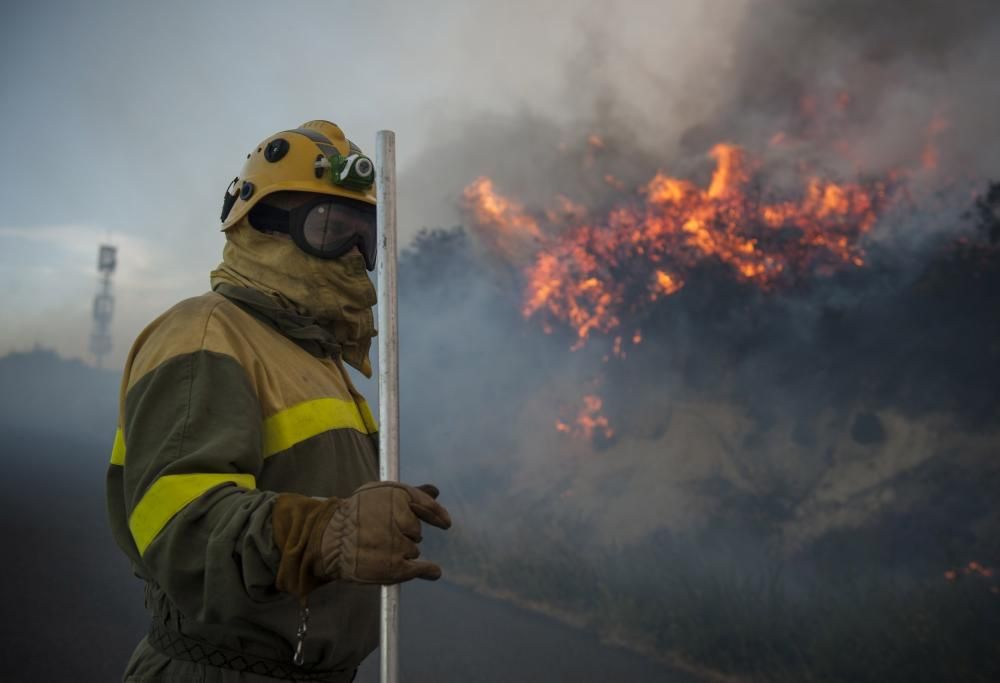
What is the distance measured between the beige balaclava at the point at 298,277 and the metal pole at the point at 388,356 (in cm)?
54

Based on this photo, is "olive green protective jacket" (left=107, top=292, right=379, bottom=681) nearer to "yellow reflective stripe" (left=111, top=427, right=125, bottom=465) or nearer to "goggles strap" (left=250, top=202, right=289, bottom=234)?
"yellow reflective stripe" (left=111, top=427, right=125, bottom=465)

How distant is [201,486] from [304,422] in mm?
414

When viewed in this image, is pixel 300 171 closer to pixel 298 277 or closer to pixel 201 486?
pixel 298 277

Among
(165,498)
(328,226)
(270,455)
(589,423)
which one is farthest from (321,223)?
(589,423)

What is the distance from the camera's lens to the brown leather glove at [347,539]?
1450 millimetres

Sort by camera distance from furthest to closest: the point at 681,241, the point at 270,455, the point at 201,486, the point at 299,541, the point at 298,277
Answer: the point at 681,241 → the point at 298,277 → the point at 270,455 → the point at 201,486 → the point at 299,541

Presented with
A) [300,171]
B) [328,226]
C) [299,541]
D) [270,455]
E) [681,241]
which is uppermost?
[681,241]

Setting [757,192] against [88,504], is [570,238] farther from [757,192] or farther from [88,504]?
[88,504]

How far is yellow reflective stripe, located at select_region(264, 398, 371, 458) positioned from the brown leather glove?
437mm

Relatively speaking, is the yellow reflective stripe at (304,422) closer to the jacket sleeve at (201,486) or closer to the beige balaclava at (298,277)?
the jacket sleeve at (201,486)

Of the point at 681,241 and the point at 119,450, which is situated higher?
the point at 681,241

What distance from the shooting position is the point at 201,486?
1.63 meters

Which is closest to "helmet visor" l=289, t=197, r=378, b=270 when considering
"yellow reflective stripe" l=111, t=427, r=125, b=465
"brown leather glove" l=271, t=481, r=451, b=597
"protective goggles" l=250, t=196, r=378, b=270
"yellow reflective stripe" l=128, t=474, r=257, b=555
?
"protective goggles" l=250, t=196, r=378, b=270

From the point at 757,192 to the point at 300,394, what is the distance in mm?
12073
